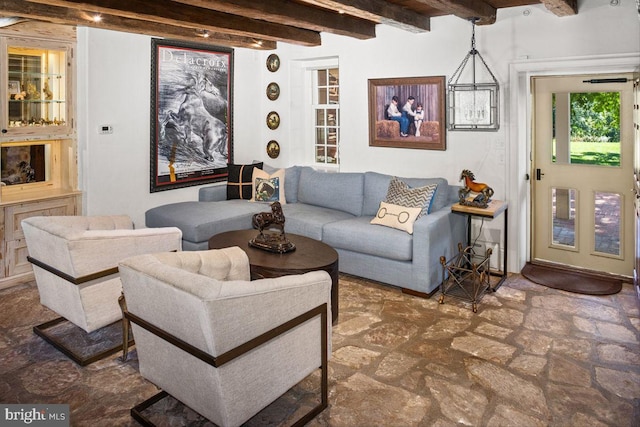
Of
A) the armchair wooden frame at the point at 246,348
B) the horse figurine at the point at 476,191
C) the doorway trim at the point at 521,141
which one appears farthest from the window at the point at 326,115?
the armchair wooden frame at the point at 246,348

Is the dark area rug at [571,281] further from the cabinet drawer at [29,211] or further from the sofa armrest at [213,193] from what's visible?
the cabinet drawer at [29,211]

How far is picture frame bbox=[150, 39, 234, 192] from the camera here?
567 cm

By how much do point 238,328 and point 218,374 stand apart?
0.68 ft

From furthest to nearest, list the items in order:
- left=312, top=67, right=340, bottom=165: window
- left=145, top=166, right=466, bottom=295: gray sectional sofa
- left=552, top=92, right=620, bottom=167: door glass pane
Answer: left=312, top=67, right=340, bottom=165: window < left=552, top=92, right=620, bottom=167: door glass pane < left=145, top=166, right=466, bottom=295: gray sectional sofa

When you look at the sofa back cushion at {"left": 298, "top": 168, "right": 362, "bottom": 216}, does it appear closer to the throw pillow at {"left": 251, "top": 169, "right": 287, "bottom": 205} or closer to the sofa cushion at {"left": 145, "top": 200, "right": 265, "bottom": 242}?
the throw pillow at {"left": 251, "top": 169, "right": 287, "bottom": 205}

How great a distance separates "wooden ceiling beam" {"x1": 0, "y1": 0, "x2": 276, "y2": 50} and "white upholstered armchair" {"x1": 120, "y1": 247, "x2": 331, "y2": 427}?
247cm

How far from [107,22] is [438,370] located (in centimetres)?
379

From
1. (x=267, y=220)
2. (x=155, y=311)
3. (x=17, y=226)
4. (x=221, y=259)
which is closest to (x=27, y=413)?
(x=155, y=311)

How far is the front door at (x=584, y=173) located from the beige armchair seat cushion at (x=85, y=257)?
3692 millimetres

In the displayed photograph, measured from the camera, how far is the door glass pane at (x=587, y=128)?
4.74m

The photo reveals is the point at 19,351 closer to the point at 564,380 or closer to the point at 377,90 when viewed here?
the point at 564,380

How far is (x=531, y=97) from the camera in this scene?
16.6 ft

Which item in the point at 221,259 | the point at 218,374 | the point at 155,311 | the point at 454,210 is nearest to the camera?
the point at 218,374

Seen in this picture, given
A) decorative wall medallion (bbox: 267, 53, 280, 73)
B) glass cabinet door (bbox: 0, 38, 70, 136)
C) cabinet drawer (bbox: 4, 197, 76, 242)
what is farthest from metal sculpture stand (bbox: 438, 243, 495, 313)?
glass cabinet door (bbox: 0, 38, 70, 136)
